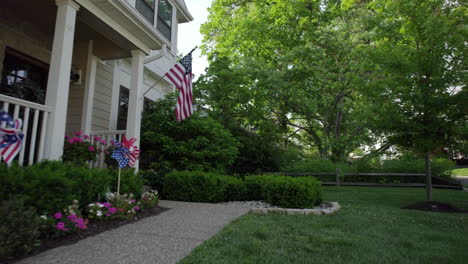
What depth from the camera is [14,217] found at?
8.24 feet

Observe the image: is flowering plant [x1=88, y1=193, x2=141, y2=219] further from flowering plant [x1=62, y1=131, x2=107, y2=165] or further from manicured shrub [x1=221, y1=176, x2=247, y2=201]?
manicured shrub [x1=221, y1=176, x2=247, y2=201]

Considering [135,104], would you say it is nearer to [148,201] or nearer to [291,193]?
[148,201]

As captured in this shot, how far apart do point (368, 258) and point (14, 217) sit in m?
3.40

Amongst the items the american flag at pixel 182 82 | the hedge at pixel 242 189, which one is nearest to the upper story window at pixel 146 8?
the american flag at pixel 182 82

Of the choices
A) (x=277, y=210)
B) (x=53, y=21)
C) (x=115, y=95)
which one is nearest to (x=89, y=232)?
(x=277, y=210)

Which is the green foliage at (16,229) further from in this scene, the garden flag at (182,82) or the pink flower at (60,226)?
the garden flag at (182,82)

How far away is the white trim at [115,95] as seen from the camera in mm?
8069

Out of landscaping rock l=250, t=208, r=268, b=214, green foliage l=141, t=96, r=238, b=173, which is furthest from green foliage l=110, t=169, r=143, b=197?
green foliage l=141, t=96, r=238, b=173

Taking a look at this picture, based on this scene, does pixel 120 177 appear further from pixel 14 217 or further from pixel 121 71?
pixel 121 71

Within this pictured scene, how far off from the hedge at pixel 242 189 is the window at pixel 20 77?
321 cm

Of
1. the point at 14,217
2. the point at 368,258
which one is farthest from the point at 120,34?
the point at 368,258

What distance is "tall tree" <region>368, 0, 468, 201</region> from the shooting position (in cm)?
635

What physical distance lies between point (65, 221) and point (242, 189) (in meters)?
4.42

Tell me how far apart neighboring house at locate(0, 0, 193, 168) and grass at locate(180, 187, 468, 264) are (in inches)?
122
